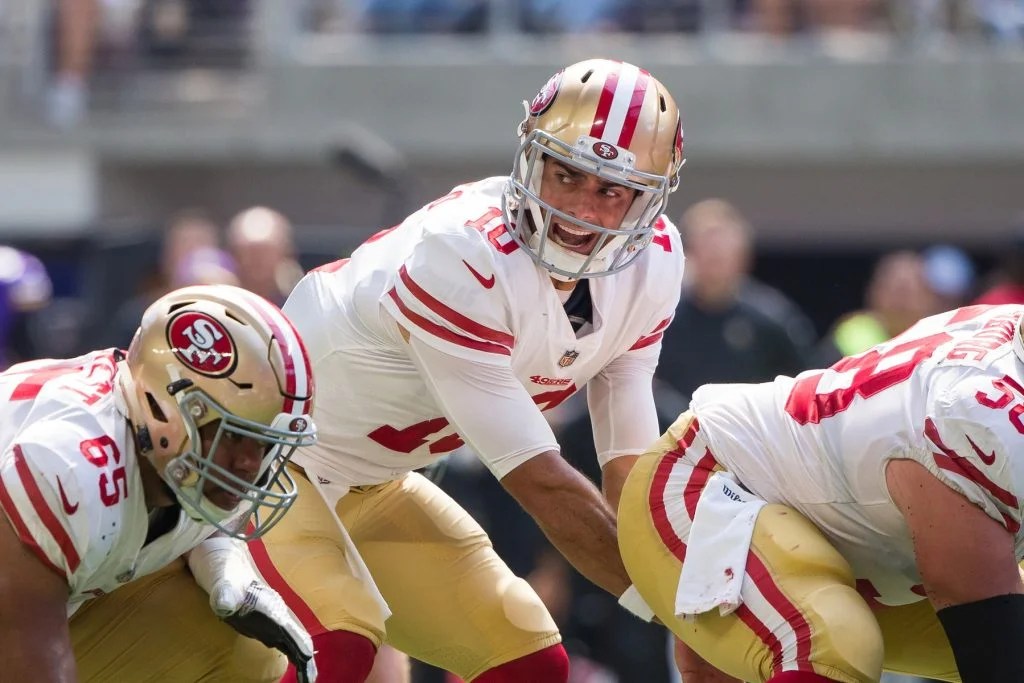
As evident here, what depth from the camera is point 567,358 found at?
13.1 ft

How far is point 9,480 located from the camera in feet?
11.0

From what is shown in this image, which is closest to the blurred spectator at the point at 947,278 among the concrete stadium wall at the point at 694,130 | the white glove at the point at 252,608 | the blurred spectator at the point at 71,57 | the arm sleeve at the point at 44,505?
the concrete stadium wall at the point at 694,130

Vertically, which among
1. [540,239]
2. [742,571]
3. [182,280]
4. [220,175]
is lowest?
[220,175]

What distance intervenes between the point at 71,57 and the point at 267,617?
28.4ft

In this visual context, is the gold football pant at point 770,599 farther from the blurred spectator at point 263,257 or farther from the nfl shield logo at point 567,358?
the blurred spectator at point 263,257

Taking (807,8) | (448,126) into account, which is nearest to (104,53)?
(448,126)

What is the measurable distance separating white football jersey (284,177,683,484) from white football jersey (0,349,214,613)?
562 millimetres

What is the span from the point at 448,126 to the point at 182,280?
4319 millimetres

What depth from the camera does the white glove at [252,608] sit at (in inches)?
144

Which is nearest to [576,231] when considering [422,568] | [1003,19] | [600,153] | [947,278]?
[600,153]

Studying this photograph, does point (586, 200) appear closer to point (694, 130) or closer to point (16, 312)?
point (16, 312)

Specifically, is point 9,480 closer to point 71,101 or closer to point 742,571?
point 742,571

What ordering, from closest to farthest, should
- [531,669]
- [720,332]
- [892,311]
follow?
[531,669], [720,332], [892,311]

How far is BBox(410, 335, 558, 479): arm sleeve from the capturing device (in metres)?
3.73
